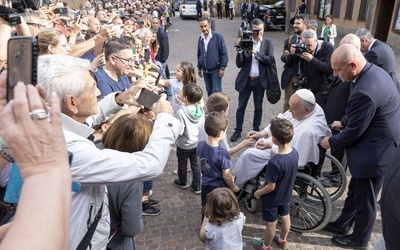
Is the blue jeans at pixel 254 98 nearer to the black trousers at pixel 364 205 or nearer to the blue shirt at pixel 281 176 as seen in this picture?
the black trousers at pixel 364 205

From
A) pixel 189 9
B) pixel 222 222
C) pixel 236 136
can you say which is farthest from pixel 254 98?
pixel 189 9

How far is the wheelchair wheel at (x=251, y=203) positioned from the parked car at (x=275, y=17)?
1702 centimetres

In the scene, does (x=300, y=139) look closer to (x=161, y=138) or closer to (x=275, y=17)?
(x=161, y=138)

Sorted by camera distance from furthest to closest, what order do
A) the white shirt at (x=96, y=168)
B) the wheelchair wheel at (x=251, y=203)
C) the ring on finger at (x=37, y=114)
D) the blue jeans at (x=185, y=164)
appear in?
the blue jeans at (x=185, y=164) → the wheelchair wheel at (x=251, y=203) → the white shirt at (x=96, y=168) → the ring on finger at (x=37, y=114)

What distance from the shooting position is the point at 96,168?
1.33m

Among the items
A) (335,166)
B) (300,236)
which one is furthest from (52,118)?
(335,166)

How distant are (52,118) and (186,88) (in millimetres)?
2845

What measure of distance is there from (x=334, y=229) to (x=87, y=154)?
2.94m

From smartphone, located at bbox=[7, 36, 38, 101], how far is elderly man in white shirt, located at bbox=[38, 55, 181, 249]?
0.43 m

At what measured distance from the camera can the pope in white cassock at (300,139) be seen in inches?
124

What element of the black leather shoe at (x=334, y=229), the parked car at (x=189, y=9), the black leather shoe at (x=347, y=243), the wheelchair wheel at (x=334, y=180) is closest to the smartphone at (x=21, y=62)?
the black leather shoe at (x=347, y=243)

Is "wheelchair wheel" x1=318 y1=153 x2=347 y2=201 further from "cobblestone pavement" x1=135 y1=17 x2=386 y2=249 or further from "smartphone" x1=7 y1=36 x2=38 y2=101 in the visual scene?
"smartphone" x1=7 y1=36 x2=38 y2=101

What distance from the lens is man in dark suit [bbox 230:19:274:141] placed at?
204 inches

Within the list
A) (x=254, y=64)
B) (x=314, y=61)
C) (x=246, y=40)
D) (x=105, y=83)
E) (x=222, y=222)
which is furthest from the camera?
(x=254, y=64)
